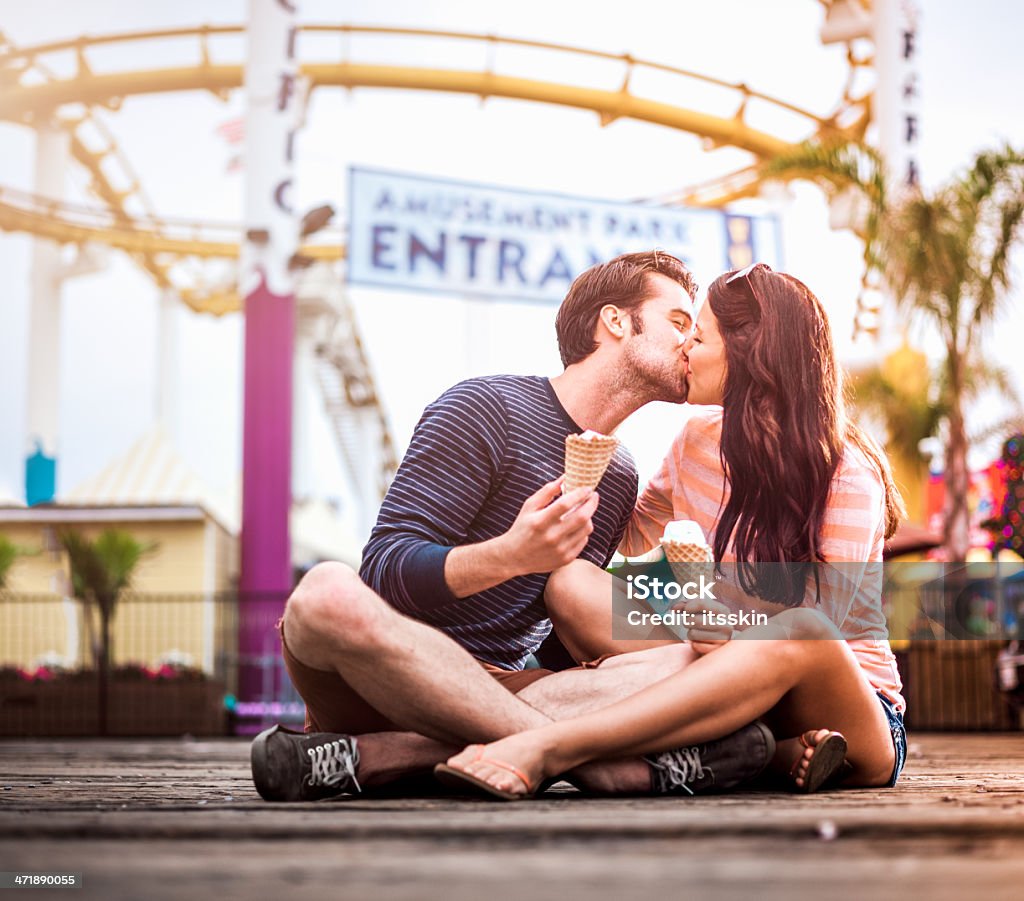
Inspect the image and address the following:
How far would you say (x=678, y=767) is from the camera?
248 centimetres

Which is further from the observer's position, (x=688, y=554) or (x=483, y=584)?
(x=688, y=554)

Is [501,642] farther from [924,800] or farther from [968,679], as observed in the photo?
[968,679]

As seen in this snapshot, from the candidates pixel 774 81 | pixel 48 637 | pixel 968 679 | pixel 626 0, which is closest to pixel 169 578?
pixel 48 637

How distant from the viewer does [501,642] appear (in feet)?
9.05

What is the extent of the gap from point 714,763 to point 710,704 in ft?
0.63

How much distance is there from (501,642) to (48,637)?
439 inches

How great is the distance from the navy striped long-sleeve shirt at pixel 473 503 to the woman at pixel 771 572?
0.12 m

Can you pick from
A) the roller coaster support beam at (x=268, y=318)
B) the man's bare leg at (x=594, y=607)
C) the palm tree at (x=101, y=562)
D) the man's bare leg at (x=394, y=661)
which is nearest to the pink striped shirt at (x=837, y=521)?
the man's bare leg at (x=594, y=607)

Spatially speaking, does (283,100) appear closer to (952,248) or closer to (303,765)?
(952,248)

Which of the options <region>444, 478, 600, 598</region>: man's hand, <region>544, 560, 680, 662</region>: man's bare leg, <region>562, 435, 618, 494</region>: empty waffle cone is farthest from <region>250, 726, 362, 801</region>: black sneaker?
<region>562, 435, 618, 494</region>: empty waffle cone

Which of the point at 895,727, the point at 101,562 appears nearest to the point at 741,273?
the point at 895,727

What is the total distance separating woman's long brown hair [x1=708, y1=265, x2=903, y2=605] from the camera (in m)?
2.58

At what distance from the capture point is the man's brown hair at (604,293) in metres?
3.02

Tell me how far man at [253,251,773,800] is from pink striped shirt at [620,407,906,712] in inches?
3.7
